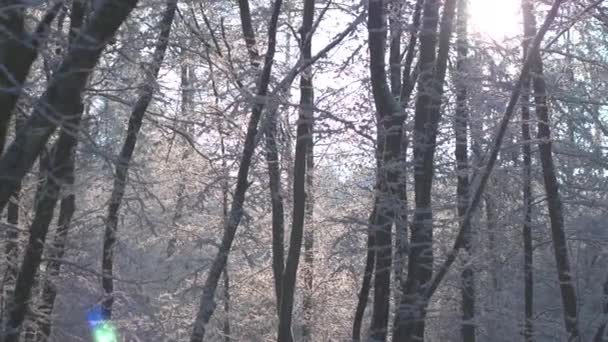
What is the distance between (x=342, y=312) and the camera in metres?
16.7

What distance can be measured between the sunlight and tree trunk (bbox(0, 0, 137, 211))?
429 cm

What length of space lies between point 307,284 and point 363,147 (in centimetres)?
769

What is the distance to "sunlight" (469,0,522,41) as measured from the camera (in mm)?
7406

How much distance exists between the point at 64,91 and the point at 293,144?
526 centimetres

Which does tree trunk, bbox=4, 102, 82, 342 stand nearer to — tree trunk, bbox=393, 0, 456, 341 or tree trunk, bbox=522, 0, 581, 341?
tree trunk, bbox=393, 0, 456, 341

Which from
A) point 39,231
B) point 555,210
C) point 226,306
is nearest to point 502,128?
point 39,231

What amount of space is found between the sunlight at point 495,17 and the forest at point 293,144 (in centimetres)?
4

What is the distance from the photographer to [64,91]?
11.6 ft

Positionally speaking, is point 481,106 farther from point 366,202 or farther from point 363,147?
point 366,202

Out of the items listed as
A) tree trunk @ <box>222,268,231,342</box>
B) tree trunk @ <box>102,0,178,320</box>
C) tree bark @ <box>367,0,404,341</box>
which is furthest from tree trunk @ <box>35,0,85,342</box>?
tree trunk @ <box>222,268,231,342</box>

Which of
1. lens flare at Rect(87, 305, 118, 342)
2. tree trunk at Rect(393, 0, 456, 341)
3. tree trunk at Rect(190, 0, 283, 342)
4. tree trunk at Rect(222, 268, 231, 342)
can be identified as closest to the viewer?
tree trunk at Rect(393, 0, 456, 341)

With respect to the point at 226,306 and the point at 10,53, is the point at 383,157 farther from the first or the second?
the point at 226,306

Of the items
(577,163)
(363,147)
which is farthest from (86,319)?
(577,163)

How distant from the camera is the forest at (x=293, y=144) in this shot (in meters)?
5.40
